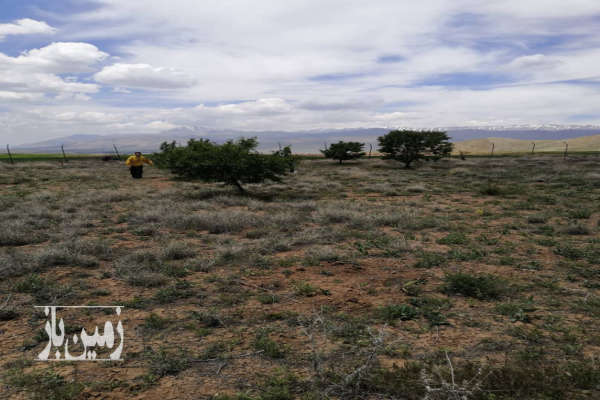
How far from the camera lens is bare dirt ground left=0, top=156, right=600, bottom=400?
3514mm

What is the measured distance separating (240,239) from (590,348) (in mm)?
6977

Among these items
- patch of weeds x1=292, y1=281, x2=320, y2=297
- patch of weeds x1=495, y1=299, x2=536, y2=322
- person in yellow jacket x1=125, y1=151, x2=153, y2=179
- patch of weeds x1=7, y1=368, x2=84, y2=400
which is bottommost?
patch of weeds x1=7, y1=368, x2=84, y2=400

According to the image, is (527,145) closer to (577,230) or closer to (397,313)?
(577,230)

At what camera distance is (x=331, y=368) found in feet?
12.3

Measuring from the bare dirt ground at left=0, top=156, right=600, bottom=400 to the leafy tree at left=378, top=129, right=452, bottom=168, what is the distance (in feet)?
75.3

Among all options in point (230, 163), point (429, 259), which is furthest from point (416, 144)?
point (429, 259)

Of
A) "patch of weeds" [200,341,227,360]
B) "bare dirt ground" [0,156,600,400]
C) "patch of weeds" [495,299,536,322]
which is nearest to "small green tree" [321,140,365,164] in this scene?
"bare dirt ground" [0,156,600,400]

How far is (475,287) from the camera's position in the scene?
566 cm

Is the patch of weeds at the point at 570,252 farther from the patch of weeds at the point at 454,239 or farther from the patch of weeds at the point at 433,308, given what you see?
the patch of weeds at the point at 433,308

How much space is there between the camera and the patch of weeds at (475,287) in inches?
220

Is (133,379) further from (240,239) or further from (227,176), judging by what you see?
(227,176)

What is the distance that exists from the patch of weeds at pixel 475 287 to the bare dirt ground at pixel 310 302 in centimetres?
3

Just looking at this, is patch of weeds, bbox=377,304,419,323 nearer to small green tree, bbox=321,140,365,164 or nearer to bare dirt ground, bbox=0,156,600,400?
bare dirt ground, bbox=0,156,600,400

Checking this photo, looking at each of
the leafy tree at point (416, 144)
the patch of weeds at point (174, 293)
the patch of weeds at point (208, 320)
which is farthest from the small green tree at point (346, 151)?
the patch of weeds at point (208, 320)
